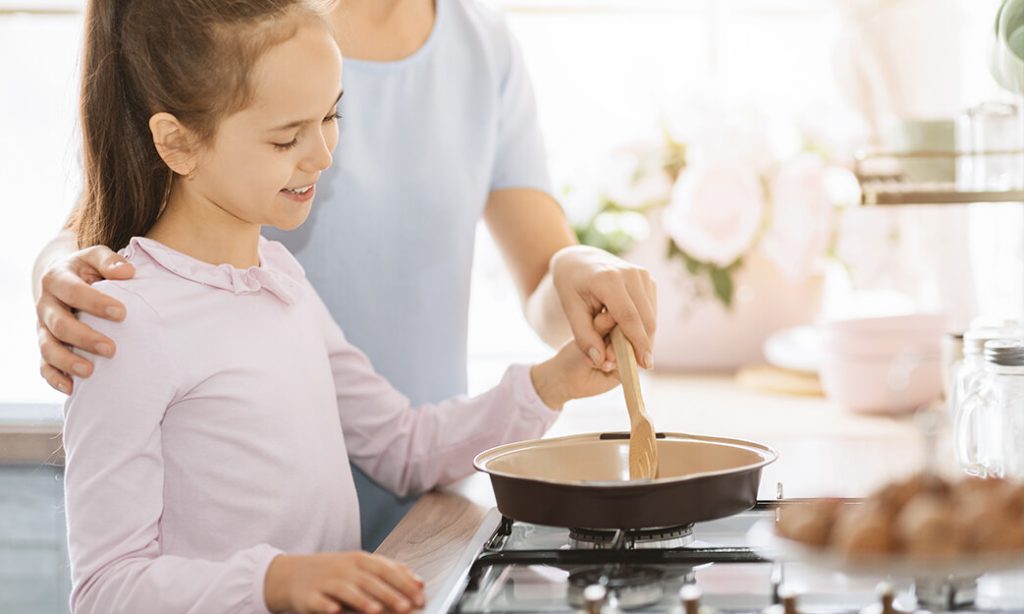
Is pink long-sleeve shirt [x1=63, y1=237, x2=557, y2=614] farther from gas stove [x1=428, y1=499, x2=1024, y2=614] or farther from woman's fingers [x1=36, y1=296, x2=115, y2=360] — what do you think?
gas stove [x1=428, y1=499, x2=1024, y2=614]

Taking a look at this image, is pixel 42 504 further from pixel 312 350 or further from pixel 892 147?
pixel 892 147

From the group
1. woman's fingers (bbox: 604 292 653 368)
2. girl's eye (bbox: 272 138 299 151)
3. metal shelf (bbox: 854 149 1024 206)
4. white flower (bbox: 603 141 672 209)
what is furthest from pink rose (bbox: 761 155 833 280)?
girl's eye (bbox: 272 138 299 151)

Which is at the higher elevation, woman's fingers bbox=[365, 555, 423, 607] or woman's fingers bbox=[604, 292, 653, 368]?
woman's fingers bbox=[604, 292, 653, 368]

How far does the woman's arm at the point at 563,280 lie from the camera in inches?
50.1

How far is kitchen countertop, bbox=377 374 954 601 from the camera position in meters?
1.18

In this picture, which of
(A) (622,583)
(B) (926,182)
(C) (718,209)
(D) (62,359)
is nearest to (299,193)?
(D) (62,359)

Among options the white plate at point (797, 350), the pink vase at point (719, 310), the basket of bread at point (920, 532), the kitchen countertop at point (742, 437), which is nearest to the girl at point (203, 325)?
the kitchen countertop at point (742, 437)

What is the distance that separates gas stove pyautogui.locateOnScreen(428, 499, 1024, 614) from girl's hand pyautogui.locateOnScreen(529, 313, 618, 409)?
28 centimetres

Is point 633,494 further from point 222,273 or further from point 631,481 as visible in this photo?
point 222,273

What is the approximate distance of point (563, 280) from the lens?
135 cm

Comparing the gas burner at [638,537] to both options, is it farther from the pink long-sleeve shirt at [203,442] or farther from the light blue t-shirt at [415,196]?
the light blue t-shirt at [415,196]

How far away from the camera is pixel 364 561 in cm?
93

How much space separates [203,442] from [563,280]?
1.45 ft

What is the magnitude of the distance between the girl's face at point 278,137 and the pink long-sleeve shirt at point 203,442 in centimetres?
8
